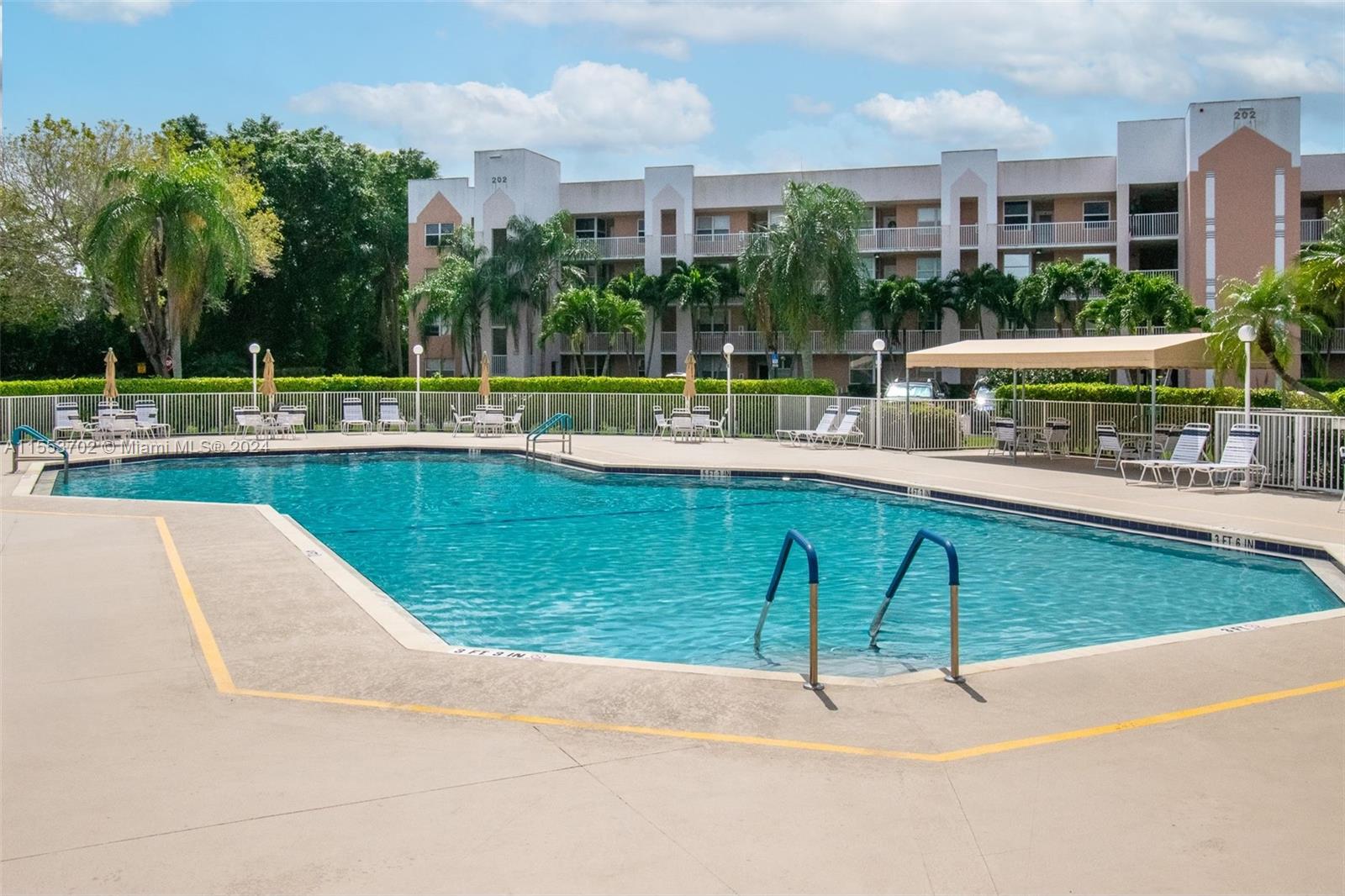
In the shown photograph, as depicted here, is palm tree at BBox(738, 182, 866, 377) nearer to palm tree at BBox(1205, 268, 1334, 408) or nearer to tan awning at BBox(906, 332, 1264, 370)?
tan awning at BBox(906, 332, 1264, 370)

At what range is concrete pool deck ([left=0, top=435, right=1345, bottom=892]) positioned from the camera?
4168mm

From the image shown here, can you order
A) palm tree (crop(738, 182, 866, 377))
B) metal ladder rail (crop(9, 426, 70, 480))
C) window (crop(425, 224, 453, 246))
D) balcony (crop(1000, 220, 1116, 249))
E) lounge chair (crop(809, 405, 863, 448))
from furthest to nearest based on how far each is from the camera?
window (crop(425, 224, 453, 246)) < balcony (crop(1000, 220, 1116, 249)) < palm tree (crop(738, 182, 866, 377)) < lounge chair (crop(809, 405, 863, 448)) < metal ladder rail (crop(9, 426, 70, 480))

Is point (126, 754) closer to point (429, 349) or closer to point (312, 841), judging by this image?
point (312, 841)

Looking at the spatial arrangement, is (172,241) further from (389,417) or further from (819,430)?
(819,430)

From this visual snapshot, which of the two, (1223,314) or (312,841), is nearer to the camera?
(312,841)

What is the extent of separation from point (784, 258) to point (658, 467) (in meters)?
17.1

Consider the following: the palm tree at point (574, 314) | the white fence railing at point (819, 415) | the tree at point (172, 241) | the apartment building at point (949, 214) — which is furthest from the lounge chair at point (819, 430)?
the tree at point (172, 241)

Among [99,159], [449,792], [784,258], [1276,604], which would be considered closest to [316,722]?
[449,792]

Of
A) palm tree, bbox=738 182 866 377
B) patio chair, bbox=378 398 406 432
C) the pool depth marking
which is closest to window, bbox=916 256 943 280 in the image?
palm tree, bbox=738 182 866 377

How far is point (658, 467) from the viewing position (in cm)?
2142

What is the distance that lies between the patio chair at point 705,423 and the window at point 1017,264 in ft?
70.2

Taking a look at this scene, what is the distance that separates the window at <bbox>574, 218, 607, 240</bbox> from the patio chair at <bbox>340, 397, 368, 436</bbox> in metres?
21.7

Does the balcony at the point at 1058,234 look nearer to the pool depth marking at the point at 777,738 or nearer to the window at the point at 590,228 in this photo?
the window at the point at 590,228

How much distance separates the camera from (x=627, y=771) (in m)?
5.16
